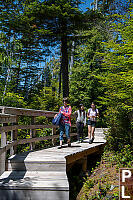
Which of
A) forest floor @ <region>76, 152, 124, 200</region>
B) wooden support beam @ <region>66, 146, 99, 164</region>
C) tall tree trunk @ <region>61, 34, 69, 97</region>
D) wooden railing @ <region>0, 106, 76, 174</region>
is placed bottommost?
forest floor @ <region>76, 152, 124, 200</region>

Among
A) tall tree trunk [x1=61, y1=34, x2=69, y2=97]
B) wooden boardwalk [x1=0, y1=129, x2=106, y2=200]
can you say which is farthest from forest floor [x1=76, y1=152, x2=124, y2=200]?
tall tree trunk [x1=61, y1=34, x2=69, y2=97]

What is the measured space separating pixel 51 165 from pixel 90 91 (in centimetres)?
1528

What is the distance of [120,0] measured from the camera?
2014 centimetres

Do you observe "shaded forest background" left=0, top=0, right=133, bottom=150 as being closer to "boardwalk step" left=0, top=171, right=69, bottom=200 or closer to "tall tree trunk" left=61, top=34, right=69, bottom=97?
"tall tree trunk" left=61, top=34, right=69, bottom=97

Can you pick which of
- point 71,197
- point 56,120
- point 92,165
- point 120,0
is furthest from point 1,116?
point 120,0

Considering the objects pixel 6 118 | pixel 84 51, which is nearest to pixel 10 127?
pixel 6 118

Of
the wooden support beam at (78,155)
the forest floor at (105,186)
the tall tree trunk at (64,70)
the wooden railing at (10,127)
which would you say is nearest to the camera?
the wooden railing at (10,127)

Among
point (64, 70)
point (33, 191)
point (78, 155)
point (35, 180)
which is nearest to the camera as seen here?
point (33, 191)

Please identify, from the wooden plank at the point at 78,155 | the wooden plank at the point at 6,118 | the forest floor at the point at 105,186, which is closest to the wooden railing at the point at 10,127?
the wooden plank at the point at 6,118

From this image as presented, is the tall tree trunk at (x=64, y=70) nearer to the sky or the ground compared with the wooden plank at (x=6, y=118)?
nearer to the sky

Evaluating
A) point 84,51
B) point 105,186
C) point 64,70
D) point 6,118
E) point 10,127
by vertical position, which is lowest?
point 105,186

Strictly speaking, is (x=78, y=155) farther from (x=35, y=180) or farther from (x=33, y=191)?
(x=33, y=191)

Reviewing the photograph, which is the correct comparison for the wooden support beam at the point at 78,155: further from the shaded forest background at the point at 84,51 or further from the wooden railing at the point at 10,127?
the wooden railing at the point at 10,127

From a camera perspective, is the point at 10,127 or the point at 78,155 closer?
the point at 10,127
